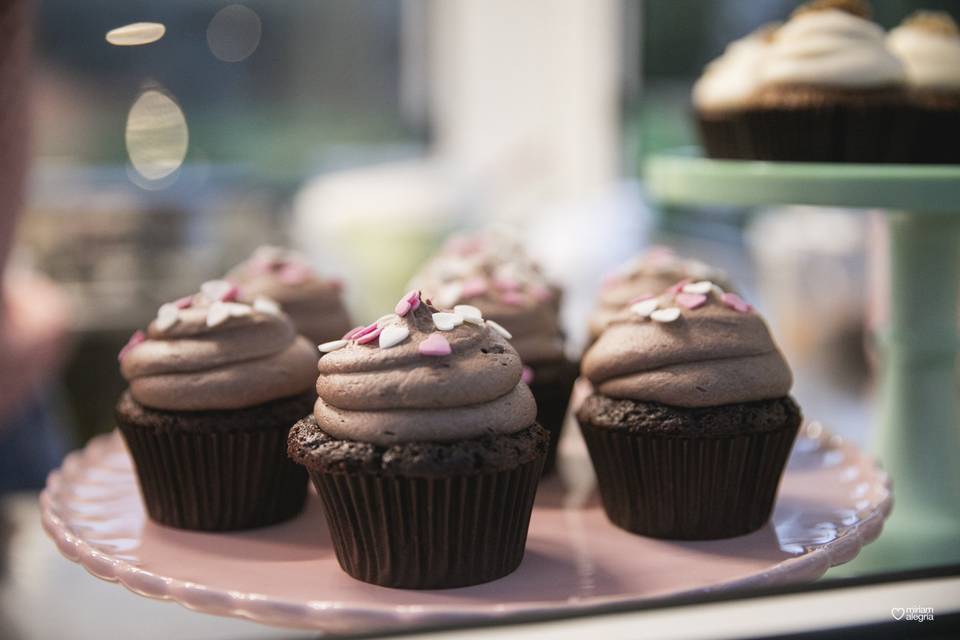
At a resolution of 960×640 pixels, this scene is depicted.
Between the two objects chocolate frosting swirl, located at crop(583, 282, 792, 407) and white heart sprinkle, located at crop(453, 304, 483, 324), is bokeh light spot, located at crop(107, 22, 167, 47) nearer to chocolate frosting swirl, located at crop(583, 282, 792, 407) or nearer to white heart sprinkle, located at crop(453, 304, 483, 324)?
white heart sprinkle, located at crop(453, 304, 483, 324)

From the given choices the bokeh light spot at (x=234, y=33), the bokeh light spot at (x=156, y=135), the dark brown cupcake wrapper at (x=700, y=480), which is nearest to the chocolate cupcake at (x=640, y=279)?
the dark brown cupcake wrapper at (x=700, y=480)

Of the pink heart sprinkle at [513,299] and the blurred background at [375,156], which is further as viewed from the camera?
the blurred background at [375,156]

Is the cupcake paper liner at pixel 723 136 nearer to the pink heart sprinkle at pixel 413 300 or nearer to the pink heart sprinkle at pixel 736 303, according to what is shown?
the pink heart sprinkle at pixel 736 303

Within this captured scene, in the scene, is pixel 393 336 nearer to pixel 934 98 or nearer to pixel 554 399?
pixel 554 399

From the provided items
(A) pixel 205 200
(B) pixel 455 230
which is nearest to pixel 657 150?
(B) pixel 455 230

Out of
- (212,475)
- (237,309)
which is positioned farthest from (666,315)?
(212,475)

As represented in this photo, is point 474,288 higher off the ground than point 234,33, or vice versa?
point 234,33
